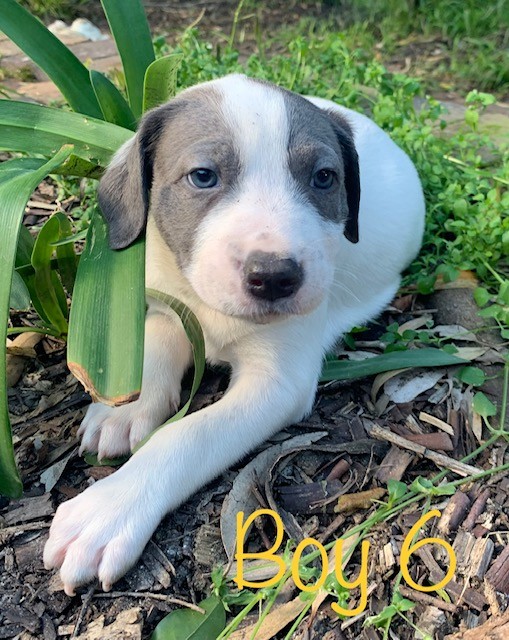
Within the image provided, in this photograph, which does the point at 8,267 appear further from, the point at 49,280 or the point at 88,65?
the point at 88,65

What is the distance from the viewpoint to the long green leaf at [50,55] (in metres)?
3.62

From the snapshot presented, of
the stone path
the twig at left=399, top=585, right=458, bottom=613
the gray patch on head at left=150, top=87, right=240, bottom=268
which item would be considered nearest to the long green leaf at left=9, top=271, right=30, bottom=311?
the gray patch on head at left=150, top=87, right=240, bottom=268

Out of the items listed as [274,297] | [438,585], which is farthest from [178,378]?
[438,585]

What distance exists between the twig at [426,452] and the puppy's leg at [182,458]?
0.32 metres

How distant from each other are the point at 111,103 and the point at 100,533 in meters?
2.07

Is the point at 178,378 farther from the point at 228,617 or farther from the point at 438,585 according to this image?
the point at 438,585

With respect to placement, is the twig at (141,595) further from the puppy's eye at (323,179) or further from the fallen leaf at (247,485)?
the puppy's eye at (323,179)

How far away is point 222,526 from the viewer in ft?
9.00

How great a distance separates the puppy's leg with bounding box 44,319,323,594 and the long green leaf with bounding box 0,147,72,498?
21 centimetres

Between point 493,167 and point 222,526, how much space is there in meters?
3.59

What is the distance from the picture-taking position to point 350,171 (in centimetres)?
338

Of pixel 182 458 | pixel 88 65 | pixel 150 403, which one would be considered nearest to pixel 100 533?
pixel 182 458

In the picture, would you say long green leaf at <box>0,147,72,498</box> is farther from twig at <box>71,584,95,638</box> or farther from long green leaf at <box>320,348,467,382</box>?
long green leaf at <box>320,348,467,382</box>

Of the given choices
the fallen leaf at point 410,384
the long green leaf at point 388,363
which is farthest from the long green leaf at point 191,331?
the fallen leaf at point 410,384
